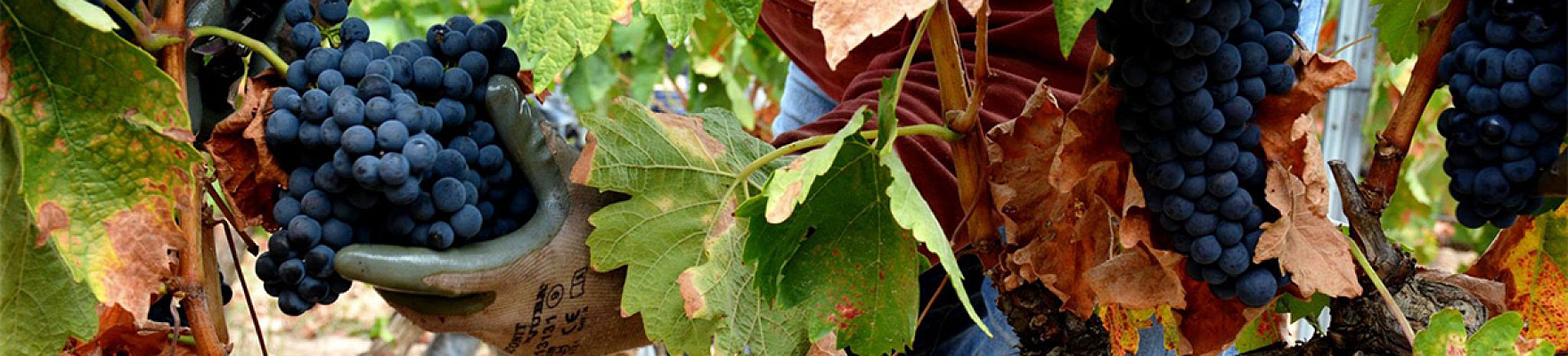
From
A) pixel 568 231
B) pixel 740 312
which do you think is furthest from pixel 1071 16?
pixel 568 231

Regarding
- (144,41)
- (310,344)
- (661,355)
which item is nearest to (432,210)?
(144,41)

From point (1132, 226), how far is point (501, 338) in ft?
1.42

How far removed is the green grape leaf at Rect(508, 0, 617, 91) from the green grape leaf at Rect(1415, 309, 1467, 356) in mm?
473

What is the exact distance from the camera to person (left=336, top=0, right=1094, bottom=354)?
0.82m

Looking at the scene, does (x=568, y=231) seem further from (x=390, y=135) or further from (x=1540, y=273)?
(x=1540, y=273)

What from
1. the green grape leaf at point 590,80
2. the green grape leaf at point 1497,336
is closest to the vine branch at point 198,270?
the green grape leaf at point 1497,336

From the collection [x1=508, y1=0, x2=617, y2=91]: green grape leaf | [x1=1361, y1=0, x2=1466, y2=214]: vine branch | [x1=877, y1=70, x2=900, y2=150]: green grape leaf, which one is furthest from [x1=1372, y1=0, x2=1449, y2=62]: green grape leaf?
[x1=508, y1=0, x2=617, y2=91]: green grape leaf

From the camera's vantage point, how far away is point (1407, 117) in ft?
2.29

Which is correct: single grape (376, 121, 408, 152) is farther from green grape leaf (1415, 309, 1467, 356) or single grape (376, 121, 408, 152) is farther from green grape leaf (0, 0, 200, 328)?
green grape leaf (1415, 309, 1467, 356)

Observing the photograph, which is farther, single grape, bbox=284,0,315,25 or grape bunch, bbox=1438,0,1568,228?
single grape, bbox=284,0,315,25

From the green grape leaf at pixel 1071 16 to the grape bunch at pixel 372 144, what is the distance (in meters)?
0.37

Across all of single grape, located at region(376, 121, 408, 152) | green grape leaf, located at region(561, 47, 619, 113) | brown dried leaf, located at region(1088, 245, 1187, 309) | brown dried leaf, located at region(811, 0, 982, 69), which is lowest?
green grape leaf, located at region(561, 47, 619, 113)

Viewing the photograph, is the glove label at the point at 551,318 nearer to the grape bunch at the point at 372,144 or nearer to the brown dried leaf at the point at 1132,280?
the grape bunch at the point at 372,144

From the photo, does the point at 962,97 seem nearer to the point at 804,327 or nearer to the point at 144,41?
the point at 804,327
